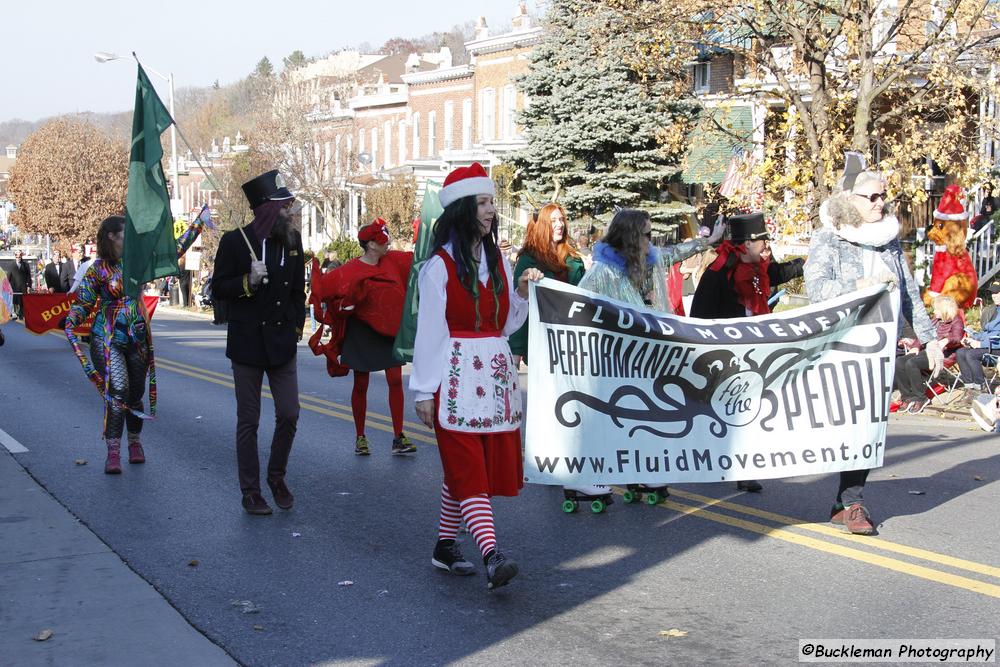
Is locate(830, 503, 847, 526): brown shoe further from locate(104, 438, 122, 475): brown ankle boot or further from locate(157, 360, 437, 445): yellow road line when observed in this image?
locate(104, 438, 122, 475): brown ankle boot

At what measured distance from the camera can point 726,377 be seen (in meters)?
7.17

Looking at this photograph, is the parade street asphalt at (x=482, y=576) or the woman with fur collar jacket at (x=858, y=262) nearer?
the parade street asphalt at (x=482, y=576)

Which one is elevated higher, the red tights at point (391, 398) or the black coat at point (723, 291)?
the black coat at point (723, 291)

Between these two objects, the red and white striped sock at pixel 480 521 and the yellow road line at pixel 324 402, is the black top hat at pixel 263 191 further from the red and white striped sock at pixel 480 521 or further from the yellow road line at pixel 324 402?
the yellow road line at pixel 324 402

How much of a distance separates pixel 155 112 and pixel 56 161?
218ft

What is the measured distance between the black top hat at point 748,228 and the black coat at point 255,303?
292 centimetres

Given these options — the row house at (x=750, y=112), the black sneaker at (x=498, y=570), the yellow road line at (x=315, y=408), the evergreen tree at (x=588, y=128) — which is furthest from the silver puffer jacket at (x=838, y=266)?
the evergreen tree at (x=588, y=128)

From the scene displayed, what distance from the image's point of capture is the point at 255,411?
26.6 ft

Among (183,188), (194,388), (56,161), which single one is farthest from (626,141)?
(183,188)

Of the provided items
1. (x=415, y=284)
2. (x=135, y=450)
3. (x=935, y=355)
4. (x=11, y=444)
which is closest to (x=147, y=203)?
(x=415, y=284)

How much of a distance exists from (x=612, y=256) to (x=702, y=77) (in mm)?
29093

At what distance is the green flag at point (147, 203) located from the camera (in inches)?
339

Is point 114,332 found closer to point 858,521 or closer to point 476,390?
point 476,390

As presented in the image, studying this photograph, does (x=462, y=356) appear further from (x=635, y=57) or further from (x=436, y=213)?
(x=635, y=57)
